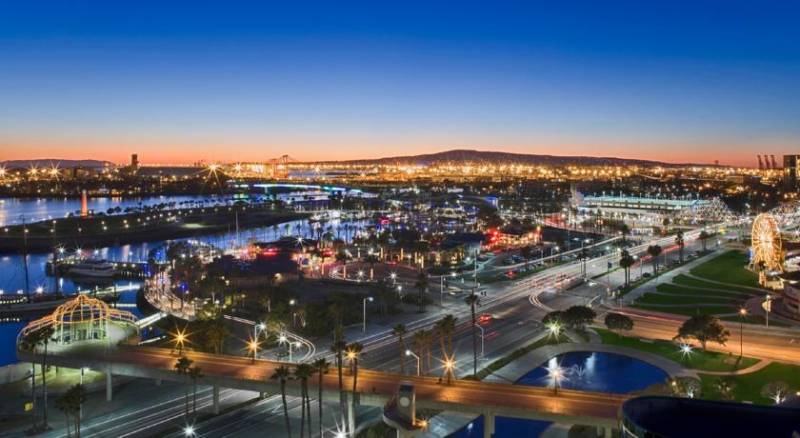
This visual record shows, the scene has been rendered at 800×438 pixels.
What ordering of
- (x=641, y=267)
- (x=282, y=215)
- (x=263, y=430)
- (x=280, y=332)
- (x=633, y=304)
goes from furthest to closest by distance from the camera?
(x=282, y=215) → (x=641, y=267) → (x=633, y=304) → (x=280, y=332) → (x=263, y=430)

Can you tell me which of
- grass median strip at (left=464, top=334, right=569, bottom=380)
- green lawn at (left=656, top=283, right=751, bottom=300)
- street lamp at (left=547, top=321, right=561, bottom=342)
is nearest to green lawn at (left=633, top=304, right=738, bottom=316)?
green lawn at (left=656, top=283, right=751, bottom=300)

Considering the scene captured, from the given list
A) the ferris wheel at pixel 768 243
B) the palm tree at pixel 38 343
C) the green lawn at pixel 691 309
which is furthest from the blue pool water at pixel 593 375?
the ferris wheel at pixel 768 243

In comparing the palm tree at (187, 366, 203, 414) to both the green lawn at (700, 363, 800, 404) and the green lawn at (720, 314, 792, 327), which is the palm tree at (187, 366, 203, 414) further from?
the green lawn at (720, 314, 792, 327)

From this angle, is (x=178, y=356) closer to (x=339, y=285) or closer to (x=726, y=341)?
(x=339, y=285)

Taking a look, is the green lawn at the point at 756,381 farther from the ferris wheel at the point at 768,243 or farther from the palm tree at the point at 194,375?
the ferris wheel at the point at 768,243

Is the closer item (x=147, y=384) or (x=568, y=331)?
(x=147, y=384)

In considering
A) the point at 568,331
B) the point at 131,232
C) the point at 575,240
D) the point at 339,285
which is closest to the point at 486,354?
the point at 568,331
